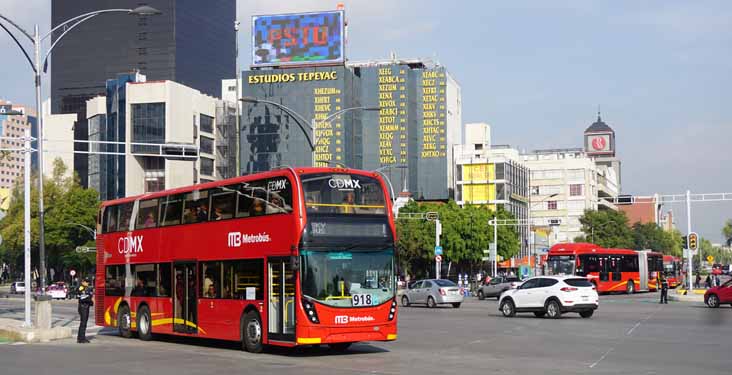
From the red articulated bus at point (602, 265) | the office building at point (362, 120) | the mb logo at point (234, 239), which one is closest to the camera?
the mb logo at point (234, 239)

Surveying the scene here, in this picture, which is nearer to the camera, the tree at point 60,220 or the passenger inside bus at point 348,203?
the passenger inside bus at point 348,203

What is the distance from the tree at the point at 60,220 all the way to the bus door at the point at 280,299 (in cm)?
7313

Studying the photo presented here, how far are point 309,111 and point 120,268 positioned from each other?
262 feet

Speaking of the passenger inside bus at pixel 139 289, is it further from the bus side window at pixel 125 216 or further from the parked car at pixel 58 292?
the parked car at pixel 58 292

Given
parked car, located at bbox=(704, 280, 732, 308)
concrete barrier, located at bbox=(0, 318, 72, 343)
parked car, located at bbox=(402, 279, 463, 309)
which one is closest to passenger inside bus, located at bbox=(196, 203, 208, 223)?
concrete barrier, located at bbox=(0, 318, 72, 343)

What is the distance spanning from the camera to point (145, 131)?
108312 millimetres

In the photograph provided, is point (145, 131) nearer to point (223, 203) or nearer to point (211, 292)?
point (211, 292)

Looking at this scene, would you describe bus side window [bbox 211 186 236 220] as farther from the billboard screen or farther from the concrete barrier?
the billboard screen

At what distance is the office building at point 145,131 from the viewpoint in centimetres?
10812

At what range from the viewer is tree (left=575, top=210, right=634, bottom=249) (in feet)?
420

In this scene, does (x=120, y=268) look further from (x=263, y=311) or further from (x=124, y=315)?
(x=263, y=311)

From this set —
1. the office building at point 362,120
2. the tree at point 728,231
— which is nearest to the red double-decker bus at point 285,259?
the office building at point 362,120

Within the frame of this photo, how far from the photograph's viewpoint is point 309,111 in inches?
4178

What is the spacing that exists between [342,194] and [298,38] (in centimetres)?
8569
